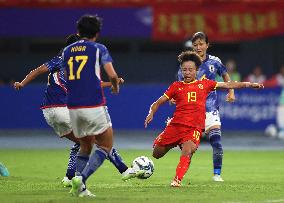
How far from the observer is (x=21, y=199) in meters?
11.4

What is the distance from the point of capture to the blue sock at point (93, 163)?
11406 mm

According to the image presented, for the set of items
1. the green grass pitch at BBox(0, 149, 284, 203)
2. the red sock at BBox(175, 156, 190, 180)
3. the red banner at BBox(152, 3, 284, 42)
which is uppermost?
the red banner at BBox(152, 3, 284, 42)

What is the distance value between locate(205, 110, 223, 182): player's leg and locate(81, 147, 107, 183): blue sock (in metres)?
3.25

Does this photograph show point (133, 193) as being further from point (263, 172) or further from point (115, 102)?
point (115, 102)

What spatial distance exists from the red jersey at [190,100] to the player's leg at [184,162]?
11.8 inches

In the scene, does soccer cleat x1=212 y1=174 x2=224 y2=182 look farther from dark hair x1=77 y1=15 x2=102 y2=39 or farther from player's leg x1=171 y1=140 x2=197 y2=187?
dark hair x1=77 y1=15 x2=102 y2=39

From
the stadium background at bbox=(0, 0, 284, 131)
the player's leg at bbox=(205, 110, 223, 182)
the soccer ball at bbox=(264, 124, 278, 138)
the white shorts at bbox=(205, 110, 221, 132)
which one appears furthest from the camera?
the stadium background at bbox=(0, 0, 284, 131)

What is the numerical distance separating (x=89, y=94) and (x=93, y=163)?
2.74 feet

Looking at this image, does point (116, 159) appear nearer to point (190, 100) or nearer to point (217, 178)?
point (190, 100)

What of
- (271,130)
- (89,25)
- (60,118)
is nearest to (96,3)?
(271,130)

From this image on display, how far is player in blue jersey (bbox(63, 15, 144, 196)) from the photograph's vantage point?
11414 mm

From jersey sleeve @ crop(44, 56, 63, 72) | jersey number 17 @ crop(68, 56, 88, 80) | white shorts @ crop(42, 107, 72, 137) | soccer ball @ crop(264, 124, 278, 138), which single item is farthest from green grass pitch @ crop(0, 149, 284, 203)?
soccer ball @ crop(264, 124, 278, 138)

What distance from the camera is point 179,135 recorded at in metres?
13.1

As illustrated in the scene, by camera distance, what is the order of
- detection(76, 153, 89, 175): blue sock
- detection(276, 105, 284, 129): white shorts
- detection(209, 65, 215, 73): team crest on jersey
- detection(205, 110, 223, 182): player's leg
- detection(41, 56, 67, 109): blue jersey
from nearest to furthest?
detection(76, 153, 89, 175): blue sock < detection(41, 56, 67, 109): blue jersey < detection(205, 110, 223, 182): player's leg < detection(209, 65, 215, 73): team crest on jersey < detection(276, 105, 284, 129): white shorts
